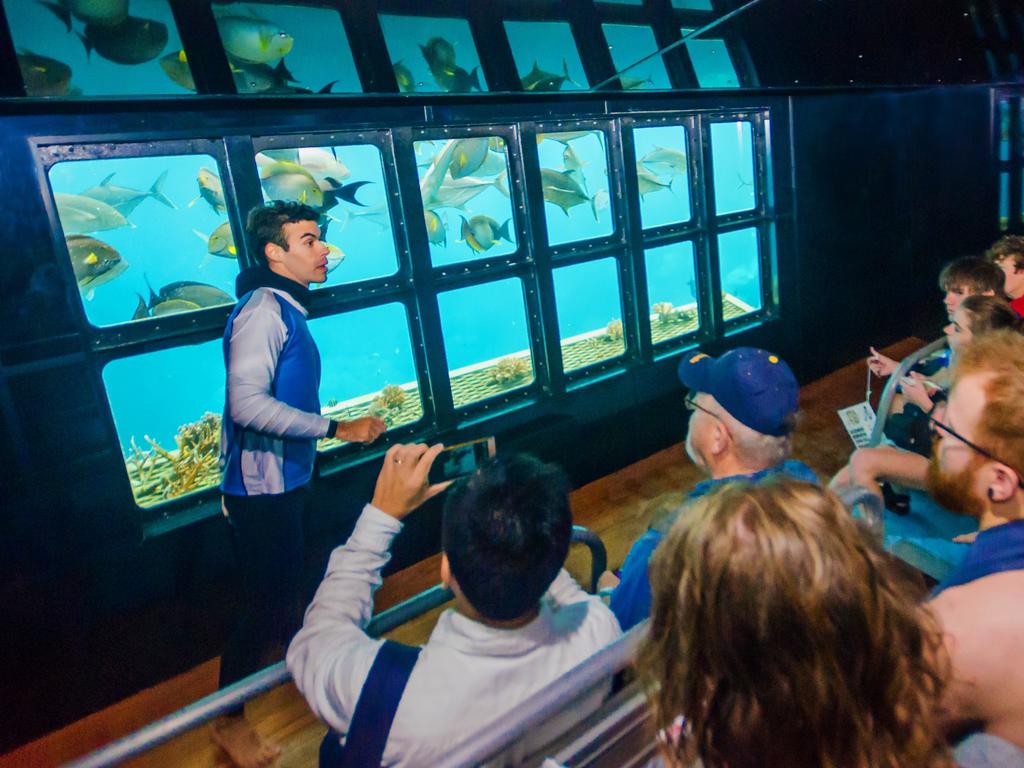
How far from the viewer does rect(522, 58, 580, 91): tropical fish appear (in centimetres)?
309

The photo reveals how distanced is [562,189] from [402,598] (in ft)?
7.67

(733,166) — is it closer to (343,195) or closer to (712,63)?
(712,63)

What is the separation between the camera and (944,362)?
103 inches

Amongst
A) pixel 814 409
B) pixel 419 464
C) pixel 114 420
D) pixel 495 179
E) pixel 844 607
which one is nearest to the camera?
pixel 844 607

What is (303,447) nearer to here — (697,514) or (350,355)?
(350,355)

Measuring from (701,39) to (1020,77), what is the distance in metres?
4.12

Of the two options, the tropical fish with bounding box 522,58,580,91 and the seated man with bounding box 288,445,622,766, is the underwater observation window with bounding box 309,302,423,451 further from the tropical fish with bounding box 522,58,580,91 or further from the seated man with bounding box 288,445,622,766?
the seated man with bounding box 288,445,622,766

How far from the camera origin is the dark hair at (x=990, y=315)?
2.21 metres

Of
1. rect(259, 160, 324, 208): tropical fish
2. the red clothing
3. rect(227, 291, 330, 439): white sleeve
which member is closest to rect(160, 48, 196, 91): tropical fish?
rect(259, 160, 324, 208): tropical fish

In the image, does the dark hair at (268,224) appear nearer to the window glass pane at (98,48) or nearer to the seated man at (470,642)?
the window glass pane at (98,48)

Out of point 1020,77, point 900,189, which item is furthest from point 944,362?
point 1020,77

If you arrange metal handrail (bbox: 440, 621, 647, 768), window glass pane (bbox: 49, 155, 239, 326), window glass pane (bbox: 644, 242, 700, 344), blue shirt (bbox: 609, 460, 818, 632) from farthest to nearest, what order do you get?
window glass pane (bbox: 644, 242, 700, 344), window glass pane (bbox: 49, 155, 239, 326), blue shirt (bbox: 609, 460, 818, 632), metal handrail (bbox: 440, 621, 647, 768)

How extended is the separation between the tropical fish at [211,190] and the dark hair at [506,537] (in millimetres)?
2016

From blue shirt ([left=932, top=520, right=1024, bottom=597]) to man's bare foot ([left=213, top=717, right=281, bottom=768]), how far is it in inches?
79.7
